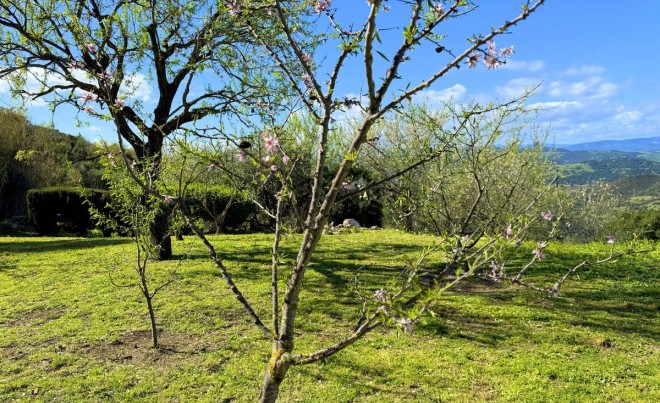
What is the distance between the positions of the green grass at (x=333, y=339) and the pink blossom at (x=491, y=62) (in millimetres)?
1529

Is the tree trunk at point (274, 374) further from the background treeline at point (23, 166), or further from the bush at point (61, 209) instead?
the background treeline at point (23, 166)

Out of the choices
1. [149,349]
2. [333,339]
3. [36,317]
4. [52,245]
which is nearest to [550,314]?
[333,339]

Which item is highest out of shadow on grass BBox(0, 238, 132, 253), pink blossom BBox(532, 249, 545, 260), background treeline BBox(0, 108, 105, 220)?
background treeline BBox(0, 108, 105, 220)

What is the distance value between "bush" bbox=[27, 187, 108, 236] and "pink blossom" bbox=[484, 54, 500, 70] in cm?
1748

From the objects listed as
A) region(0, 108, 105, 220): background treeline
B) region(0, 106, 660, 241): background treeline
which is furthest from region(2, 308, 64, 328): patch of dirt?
region(0, 108, 105, 220): background treeline

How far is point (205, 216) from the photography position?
17562 millimetres

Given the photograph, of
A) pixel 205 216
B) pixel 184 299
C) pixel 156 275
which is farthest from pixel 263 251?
pixel 205 216

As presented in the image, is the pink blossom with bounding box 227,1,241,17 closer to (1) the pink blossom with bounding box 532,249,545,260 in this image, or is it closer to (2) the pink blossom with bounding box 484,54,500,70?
(2) the pink blossom with bounding box 484,54,500,70

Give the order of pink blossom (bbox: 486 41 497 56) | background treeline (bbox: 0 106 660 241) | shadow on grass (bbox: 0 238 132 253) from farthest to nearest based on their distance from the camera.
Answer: shadow on grass (bbox: 0 238 132 253), background treeline (bbox: 0 106 660 241), pink blossom (bbox: 486 41 497 56)

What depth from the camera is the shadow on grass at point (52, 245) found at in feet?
44.3

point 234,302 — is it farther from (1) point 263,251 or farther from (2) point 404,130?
(2) point 404,130

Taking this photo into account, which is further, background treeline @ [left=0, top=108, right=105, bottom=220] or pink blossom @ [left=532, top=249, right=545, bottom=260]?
background treeline @ [left=0, top=108, right=105, bottom=220]

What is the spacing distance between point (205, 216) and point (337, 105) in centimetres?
1605

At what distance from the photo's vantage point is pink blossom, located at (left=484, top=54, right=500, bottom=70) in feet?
6.51
